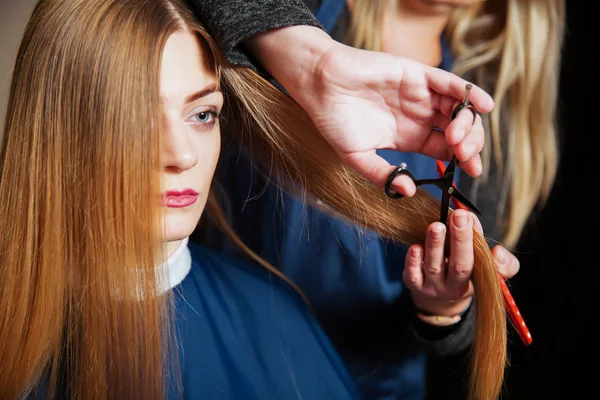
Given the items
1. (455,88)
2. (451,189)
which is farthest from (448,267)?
(455,88)

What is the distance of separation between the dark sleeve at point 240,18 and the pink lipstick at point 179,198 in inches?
6.3

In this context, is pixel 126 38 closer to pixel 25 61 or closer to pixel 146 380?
pixel 25 61

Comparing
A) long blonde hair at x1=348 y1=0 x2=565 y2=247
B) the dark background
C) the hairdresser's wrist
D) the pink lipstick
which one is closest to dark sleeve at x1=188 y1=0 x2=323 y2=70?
the hairdresser's wrist

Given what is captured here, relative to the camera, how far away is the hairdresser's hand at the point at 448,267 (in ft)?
2.32

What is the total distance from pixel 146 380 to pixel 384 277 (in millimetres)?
407

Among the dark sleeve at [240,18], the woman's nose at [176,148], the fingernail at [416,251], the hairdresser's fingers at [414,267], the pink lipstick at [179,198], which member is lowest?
the hairdresser's fingers at [414,267]

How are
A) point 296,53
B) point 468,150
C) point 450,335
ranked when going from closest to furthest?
point 468,150 → point 296,53 → point 450,335

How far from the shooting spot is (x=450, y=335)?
88 centimetres

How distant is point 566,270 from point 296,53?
0.51m

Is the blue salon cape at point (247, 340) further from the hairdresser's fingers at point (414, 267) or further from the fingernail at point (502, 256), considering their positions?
the fingernail at point (502, 256)

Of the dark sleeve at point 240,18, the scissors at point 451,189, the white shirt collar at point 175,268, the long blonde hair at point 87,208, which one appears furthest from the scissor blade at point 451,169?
the white shirt collar at point 175,268

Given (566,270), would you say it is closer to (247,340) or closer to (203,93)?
(247,340)

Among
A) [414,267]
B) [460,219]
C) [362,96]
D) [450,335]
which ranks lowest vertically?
[450,335]

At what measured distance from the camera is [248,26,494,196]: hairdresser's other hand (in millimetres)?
687
